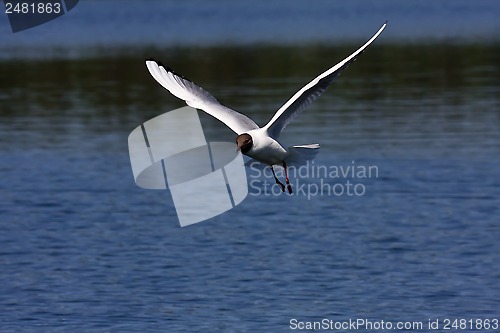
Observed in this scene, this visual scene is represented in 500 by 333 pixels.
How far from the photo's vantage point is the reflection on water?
13.3m

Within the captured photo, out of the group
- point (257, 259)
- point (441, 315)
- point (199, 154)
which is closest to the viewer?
point (441, 315)

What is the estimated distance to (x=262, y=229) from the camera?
56.1 feet

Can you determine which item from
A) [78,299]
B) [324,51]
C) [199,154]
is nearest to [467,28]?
[324,51]

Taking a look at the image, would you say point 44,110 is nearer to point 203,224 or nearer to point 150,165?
point 150,165

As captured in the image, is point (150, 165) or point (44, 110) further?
point (44, 110)

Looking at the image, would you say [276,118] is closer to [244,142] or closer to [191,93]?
[244,142]

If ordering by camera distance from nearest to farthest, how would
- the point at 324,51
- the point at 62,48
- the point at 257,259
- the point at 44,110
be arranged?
the point at 257,259 < the point at 44,110 < the point at 324,51 < the point at 62,48

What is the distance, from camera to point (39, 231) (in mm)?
17469

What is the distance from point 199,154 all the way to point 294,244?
25.7ft

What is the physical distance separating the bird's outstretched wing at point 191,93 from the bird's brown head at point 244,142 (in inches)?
50.2

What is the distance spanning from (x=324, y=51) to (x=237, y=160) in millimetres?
22179

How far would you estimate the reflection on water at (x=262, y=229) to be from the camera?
1331cm

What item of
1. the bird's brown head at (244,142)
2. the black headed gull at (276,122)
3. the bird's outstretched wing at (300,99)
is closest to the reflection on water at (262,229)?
the black headed gull at (276,122)

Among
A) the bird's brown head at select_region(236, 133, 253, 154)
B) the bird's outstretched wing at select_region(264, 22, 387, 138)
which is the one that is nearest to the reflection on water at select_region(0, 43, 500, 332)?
the bird's outstretched wing at select_region(264, 22, 387, 138)
